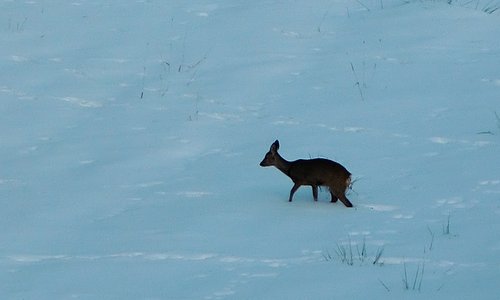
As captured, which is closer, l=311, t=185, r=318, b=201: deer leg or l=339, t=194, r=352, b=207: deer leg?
l=339, t=194, r=352, b=207: deer leg

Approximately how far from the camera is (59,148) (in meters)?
10.9

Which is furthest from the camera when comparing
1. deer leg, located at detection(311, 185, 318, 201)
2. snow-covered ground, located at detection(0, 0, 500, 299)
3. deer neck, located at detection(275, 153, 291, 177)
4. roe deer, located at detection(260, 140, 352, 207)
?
deer neck, located at detection(275, 153, 291, 177)

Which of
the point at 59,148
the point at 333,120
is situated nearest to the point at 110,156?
the point at 59,148

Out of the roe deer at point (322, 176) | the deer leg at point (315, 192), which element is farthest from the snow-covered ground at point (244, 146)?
the roe deer at point (322, 176)

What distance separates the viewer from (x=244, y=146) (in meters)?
10.7

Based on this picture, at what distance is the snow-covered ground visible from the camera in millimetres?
7359

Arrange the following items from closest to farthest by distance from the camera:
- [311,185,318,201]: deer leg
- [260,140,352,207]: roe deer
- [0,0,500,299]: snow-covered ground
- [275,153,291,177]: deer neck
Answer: [0,0,500,299]: snow-covered ground
[260,140,352,207]: roe deer
[311,185,318,201]: deer leg
[275,153,291,177]: deer neck

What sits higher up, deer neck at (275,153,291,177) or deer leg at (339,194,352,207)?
deer neck at (275,153,291,177)

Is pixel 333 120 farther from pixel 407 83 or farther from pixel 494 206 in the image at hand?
pixel 494 206

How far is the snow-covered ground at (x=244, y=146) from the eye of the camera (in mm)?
7359

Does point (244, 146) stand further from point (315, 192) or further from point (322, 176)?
point (322, 176)

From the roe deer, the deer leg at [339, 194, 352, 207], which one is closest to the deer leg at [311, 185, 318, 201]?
the roe deer

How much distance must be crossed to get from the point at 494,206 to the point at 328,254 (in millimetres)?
1611

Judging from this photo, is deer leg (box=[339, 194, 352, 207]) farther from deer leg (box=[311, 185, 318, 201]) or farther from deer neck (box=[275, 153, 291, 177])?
deer neck (box=[275, 153, 291, 177])
